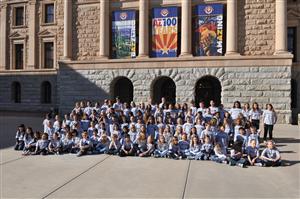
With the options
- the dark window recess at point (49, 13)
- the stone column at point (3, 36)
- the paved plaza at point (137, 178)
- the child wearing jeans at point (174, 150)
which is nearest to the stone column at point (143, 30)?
the dark window recess at point (49, 13)

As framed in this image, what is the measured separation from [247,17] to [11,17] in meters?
Answer: 26.9

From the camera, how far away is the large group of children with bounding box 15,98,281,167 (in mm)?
11148

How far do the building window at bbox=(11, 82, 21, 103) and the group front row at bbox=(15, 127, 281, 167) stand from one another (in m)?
25.6

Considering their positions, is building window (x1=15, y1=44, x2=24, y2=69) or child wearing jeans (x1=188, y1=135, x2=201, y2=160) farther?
building window (x1=15, y1=44, x2=24, y2=69)

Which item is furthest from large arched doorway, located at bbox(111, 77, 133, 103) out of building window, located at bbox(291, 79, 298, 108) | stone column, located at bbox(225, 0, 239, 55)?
building window, located at bbox(291, 79, 298, 108)

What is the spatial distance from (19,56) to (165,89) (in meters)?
19.0

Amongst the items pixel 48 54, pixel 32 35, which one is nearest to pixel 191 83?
pixel 48 54

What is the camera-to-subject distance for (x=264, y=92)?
944 inches

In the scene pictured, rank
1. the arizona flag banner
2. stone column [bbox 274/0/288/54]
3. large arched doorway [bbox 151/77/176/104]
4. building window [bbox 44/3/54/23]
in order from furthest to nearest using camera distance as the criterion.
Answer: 1. building window [bbox 44/3/54/23]
2. large arched doorway [bbox 151/77/176/104]
3. the arizona flag banner
4. stone column [bbox 274/0/288/54]

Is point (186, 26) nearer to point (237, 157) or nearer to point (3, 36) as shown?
point (237, 157)

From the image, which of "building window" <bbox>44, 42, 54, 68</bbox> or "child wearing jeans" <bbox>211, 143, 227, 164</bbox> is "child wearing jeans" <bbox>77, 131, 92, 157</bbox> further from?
"building window" <bbox>44, 42, 54, 68</bbox>

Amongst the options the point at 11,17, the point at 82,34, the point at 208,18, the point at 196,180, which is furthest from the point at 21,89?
the point at 196,180

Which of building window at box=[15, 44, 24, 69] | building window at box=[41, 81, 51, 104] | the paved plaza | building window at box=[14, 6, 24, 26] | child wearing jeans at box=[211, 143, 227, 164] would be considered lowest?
the paved plaza

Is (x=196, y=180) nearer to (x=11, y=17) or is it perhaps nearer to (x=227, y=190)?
(x=227, y=190)
